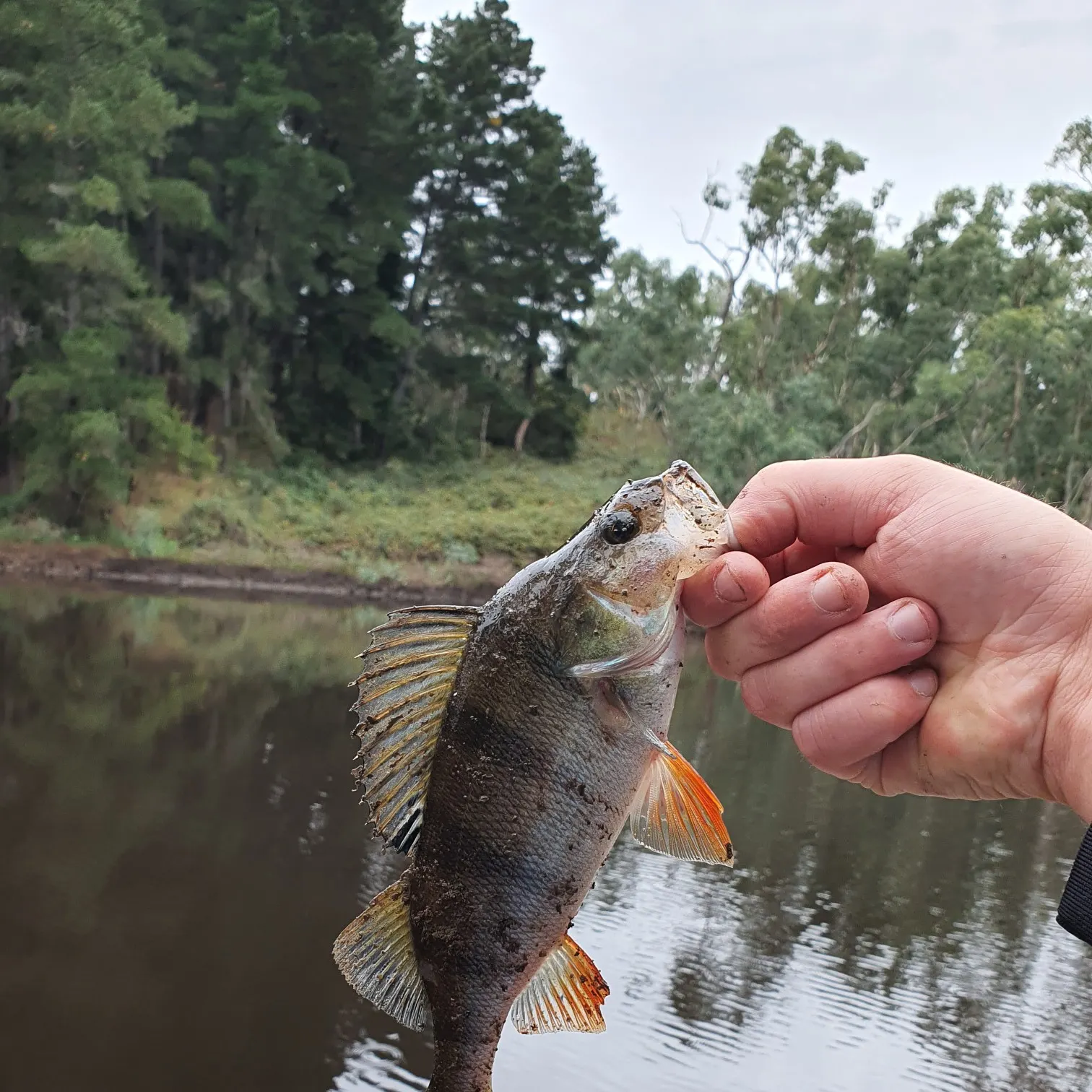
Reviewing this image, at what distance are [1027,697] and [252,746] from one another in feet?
35.2

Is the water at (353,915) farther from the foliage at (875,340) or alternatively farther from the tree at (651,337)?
the tree at (651,337)

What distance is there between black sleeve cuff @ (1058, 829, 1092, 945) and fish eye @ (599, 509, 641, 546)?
994 millimetres

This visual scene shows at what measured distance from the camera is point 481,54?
111 feet

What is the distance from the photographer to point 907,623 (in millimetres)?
2037

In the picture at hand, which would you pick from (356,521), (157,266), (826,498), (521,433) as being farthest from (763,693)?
(521,433)

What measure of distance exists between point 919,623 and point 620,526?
679 mm

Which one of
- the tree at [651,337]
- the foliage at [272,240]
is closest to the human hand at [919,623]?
the foliage at [272,240]

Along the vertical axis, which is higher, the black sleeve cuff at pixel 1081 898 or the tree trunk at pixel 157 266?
the tree trunk at pixel 157 266

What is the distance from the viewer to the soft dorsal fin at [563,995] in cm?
200

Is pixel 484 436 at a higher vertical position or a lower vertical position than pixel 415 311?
lower

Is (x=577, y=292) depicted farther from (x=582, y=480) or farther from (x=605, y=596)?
(x=605, y=596)

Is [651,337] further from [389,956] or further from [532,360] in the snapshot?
[389,956]

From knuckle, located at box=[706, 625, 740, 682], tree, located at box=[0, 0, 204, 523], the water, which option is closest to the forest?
tree, located at box=[0, 0, 204, 523]

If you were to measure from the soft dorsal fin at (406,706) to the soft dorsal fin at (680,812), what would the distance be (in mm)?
422
